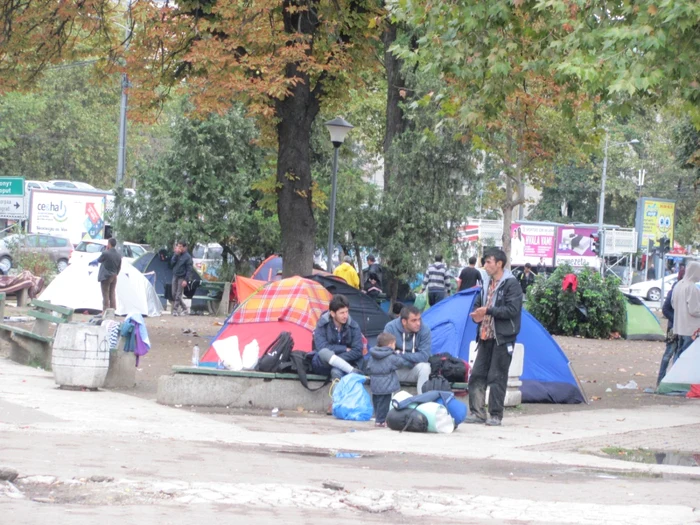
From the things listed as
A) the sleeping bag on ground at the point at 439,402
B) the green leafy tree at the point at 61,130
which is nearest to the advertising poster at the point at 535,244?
the green leafy tree at the point at 61,130

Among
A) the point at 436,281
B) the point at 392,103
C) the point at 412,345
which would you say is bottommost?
the point at 412,345

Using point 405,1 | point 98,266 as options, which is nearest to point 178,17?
point 405,1

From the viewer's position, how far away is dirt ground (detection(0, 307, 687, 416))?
13688mm

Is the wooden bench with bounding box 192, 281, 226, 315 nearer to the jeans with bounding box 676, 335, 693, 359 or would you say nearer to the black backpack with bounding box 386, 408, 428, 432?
the jeans with bounding box 676, 335, 693, 359

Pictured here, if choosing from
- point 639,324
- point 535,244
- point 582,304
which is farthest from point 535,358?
point 535,244

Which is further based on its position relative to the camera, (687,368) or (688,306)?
(688,306)

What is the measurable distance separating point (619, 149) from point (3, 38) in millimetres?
46097

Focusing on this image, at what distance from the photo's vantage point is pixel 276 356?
11.8m

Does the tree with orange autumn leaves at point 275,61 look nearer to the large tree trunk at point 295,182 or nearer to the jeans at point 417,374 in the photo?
the large tree trunk at point 295,182

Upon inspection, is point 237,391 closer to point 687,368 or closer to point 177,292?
point 687,368

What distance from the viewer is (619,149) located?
58.9 meters

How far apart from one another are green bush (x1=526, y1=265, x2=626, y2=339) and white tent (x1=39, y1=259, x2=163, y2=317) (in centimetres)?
935

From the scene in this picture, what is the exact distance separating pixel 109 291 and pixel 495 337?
45.8 ft

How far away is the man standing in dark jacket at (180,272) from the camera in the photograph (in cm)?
2538
